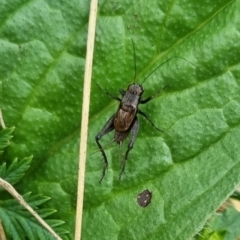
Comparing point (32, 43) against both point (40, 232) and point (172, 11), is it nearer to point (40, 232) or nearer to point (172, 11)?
point (172, 11)

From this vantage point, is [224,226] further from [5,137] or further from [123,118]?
[5,137]

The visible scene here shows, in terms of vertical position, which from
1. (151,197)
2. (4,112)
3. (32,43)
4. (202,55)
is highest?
(32,43)

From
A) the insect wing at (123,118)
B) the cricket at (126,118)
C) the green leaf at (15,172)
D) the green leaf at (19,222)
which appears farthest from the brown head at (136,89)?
the green leaf at (19,222)

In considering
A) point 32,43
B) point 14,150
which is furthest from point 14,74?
point 14,150

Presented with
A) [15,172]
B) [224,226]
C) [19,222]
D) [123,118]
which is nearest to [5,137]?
[15,172]

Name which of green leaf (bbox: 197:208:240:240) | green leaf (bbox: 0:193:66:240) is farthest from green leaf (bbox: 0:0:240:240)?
green leaf (bbox: 197:208:240:240)

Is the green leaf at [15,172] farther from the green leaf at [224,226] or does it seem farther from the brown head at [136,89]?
the green leaf at [224,226]
